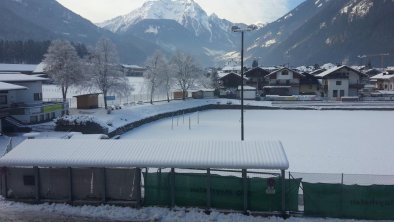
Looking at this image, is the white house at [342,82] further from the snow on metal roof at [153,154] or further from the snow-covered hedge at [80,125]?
the snow on metal roof at [153,154]

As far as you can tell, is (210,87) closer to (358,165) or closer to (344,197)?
(358,165)

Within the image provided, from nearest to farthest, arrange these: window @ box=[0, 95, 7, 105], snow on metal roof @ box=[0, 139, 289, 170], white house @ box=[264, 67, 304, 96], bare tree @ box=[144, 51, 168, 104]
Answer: snow on metal roof @ box=[0, 139, 289, 170] < window @ box=[0, 95, 7, 105] < bare tree @ box=[144, 51, 168, 104] < white house @ box=[264, 67, 304, 96]

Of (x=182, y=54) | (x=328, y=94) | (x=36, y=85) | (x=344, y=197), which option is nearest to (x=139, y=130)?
(x=36, y=85)

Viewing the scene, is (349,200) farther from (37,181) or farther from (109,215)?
(37,181)

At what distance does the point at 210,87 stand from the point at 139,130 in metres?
37.9

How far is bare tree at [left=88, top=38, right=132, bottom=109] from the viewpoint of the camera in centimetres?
4972

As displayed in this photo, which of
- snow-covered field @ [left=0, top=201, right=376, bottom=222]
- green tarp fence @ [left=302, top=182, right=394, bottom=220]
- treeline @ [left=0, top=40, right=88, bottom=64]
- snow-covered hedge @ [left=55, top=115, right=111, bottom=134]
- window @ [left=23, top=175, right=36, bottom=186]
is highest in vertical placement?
treeline @ [left=0, top=40, right=88, bottom=64]

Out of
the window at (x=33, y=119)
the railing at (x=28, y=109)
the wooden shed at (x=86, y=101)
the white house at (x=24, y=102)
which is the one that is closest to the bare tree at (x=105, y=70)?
the wooden shed at (x=86, y=101)

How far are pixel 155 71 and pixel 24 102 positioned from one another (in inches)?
1159

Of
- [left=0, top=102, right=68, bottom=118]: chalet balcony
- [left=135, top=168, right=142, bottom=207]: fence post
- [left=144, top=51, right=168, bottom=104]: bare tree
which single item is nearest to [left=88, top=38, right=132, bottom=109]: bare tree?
[left=144, top=51, right=168, bottom=104]: bare tree

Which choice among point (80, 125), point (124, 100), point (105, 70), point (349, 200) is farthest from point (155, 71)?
point (349, 200)

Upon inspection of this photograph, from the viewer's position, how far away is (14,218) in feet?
45.4

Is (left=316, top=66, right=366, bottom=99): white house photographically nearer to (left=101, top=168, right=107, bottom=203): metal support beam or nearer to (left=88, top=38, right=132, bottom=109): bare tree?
(left=88, top=38, right=132, bottom=109): bare tree

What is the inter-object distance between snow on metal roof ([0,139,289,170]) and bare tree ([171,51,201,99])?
168ft
